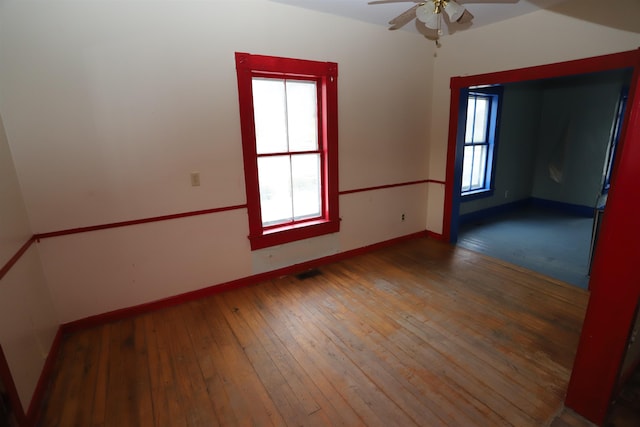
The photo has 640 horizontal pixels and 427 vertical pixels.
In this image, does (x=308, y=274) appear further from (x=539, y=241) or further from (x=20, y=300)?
(x=539, y=241)

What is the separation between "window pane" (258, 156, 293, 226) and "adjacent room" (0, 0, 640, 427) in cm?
2

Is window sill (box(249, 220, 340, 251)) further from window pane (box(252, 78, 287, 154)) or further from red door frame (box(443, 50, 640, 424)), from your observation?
red door frame (box(443, 50, 640, 424))

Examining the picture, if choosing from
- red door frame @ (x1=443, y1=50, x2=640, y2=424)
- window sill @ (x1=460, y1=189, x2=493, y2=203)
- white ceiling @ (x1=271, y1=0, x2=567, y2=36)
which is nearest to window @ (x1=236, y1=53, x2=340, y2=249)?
white ceiling @ (x1=271, y1=0, x2=567, y2=36)

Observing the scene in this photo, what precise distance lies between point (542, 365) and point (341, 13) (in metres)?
3.51

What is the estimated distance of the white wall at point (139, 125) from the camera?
6.89 ft

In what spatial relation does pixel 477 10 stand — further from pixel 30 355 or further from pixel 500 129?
pixel 30 355

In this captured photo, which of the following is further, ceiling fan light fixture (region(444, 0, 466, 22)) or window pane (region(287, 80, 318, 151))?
window pane (region(287, 80, 318, 151))

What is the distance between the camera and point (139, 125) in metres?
2.42

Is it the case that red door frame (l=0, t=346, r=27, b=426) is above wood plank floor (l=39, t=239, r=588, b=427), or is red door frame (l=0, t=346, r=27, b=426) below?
above

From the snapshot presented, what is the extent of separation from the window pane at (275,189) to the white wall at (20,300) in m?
1.79

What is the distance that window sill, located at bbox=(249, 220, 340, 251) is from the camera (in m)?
3.15

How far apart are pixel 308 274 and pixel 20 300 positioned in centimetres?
233

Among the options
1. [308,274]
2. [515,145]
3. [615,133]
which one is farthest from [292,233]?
[615,133]

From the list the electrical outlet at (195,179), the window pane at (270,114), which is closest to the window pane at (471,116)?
the window pane at (270,114)
